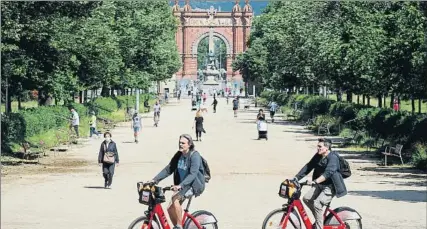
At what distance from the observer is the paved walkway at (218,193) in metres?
16.5

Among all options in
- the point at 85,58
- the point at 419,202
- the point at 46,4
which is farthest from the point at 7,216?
the point at 85,58

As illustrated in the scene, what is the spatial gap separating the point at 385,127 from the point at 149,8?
40.3 m

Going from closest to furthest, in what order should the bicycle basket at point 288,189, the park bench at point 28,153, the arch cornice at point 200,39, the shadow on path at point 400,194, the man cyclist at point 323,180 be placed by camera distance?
the bicycle basket at point 288,189 < the man cyclist at point 323,180 < the shadow on path at point 400,194 < the park bench at point 28,153 < the arch cornice at point 200,39

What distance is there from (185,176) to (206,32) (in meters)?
160

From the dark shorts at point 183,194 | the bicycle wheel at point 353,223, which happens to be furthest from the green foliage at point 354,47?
the dark shorts at point 183,194

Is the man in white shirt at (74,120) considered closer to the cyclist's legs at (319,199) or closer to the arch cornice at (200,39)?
the cyclist's legs at (319,199)

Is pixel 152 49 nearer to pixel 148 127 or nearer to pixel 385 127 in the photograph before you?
pixel 148 127

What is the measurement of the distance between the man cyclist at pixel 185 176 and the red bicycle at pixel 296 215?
3.72 ft

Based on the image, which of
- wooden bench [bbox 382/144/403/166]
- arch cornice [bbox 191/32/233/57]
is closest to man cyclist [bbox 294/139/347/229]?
wooden bench [bbox 382/144/403/166]

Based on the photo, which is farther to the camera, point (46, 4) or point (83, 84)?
point (83, 84)

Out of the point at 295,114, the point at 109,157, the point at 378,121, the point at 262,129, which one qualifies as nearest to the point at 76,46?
the point at 262,129

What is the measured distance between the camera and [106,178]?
73.4 ft

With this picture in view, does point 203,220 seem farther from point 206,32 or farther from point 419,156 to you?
point 206,32

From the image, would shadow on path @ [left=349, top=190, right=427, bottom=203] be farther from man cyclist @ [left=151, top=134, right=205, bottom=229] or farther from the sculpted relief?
the sculpted relief
